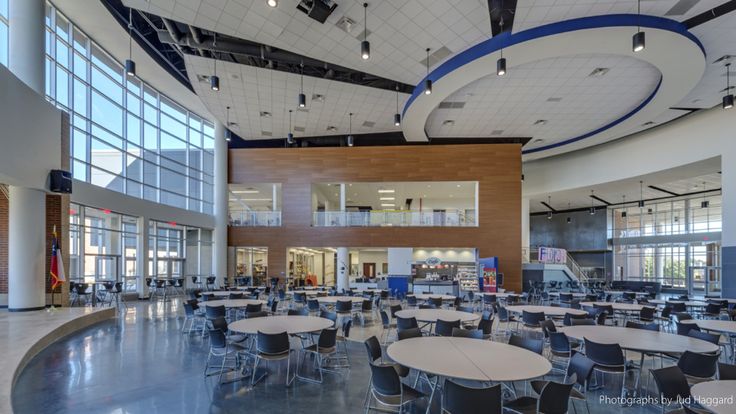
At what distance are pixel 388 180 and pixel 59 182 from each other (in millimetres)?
11592

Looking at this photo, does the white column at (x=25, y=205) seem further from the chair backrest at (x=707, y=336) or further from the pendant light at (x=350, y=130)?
the chair backrest at (x=707, y=336)

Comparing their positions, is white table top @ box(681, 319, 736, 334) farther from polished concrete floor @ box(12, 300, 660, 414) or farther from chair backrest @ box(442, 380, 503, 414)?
chair backrest @ box(442, 380, 503, 414)

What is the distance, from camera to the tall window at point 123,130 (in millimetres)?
10805

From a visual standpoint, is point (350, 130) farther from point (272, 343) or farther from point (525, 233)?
point (272, 343)

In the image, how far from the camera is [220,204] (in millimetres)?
17641

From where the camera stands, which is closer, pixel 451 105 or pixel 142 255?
pixel 451 105

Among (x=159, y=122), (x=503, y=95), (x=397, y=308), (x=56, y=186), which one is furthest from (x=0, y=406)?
(x=159, y=122)

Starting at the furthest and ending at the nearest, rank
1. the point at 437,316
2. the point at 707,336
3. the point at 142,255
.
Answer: the point at 142,255 → the point at 437,316 → the point at 707,336

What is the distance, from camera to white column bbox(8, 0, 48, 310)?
336 inches

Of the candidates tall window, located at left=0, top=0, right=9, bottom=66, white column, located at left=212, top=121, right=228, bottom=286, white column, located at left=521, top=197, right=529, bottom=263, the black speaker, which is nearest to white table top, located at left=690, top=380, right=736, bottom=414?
the black speaker

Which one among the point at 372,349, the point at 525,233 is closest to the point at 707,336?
the point at 372,349

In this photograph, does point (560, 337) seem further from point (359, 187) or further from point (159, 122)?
point (159, 122)

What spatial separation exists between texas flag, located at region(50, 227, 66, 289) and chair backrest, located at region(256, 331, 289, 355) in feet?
24.8

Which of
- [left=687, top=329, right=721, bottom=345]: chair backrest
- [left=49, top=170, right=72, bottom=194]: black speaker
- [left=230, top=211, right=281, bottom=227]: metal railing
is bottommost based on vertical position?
[left=687, top=329, right=721, bottom=345]: chair backrest
